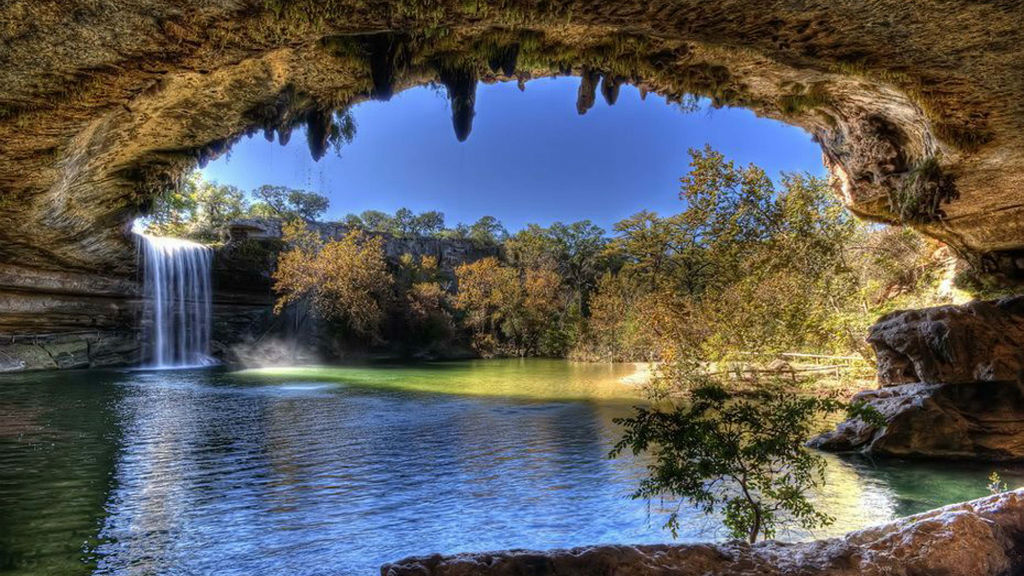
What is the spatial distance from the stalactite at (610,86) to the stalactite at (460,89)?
1.60 meters

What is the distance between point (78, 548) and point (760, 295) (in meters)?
13.5

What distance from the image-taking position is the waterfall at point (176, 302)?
24.9m

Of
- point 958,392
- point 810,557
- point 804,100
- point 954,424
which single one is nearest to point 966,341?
point 958,392

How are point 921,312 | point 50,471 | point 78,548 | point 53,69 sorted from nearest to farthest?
1. point 53,69
2. point 78,548
3. point 50,471
4. point 921,312

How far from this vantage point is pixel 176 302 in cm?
2648

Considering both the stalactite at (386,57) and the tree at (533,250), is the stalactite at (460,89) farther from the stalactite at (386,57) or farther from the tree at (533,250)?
the tree at (533,250)

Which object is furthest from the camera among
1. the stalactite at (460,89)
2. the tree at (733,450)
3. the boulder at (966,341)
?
the boulder at (966,341)

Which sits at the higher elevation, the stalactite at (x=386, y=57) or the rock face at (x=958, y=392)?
the stalactite at (x=386, y=57)

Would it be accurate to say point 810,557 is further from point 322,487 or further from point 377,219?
point 377,219

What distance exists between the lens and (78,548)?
4812 millimetres

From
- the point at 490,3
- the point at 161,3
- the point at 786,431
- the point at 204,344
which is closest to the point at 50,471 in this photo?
the point at 161,3

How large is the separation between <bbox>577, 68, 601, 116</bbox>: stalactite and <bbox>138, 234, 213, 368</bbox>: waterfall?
24195mm

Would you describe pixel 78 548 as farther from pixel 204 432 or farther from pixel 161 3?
pixel 204 432

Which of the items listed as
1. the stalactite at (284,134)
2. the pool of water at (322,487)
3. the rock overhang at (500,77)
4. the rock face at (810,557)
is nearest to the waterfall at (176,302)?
the pool of water at (322,487)
